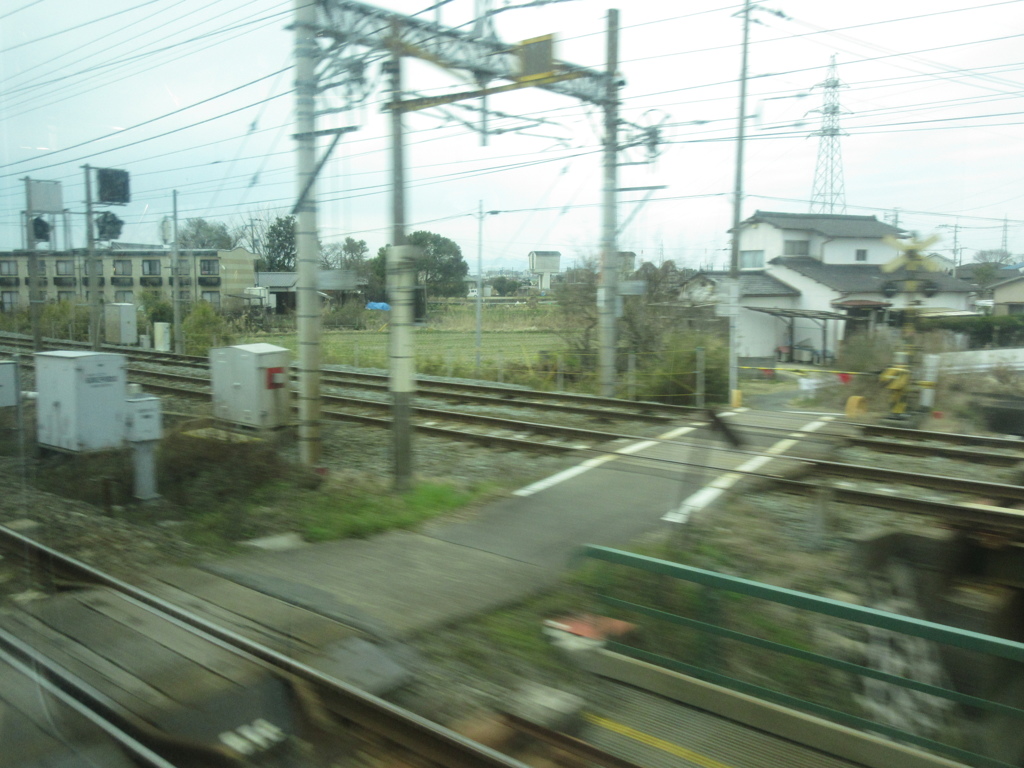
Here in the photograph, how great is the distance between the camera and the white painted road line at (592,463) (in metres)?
8.34

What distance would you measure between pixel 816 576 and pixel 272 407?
766 cm

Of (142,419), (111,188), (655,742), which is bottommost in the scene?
(655,742)

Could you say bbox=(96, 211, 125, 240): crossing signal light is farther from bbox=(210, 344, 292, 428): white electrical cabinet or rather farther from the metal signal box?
the metal signal box

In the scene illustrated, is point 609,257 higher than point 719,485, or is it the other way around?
point 609,257

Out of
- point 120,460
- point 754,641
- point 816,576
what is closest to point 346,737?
point 754,641

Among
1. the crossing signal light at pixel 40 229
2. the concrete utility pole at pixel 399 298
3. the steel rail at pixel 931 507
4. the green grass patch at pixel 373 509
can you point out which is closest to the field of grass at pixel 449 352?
the crossing signal light at pixel 40 229

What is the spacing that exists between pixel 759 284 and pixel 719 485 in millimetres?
11779

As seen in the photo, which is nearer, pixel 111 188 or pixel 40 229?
pixel 40 229

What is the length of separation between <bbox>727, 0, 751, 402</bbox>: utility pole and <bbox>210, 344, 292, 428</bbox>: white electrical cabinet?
25.9 ft

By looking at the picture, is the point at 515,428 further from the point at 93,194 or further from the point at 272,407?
the point at 93,194

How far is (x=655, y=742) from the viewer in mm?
3619

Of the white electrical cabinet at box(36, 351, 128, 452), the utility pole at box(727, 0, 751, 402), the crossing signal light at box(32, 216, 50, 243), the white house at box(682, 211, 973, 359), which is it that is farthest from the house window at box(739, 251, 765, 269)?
the crossing signal light at box(32, 216, 50, 243)

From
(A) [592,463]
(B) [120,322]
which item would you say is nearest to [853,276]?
(A) [592,463]

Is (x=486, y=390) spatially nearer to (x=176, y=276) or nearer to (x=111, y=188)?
(x=176, y=276)
